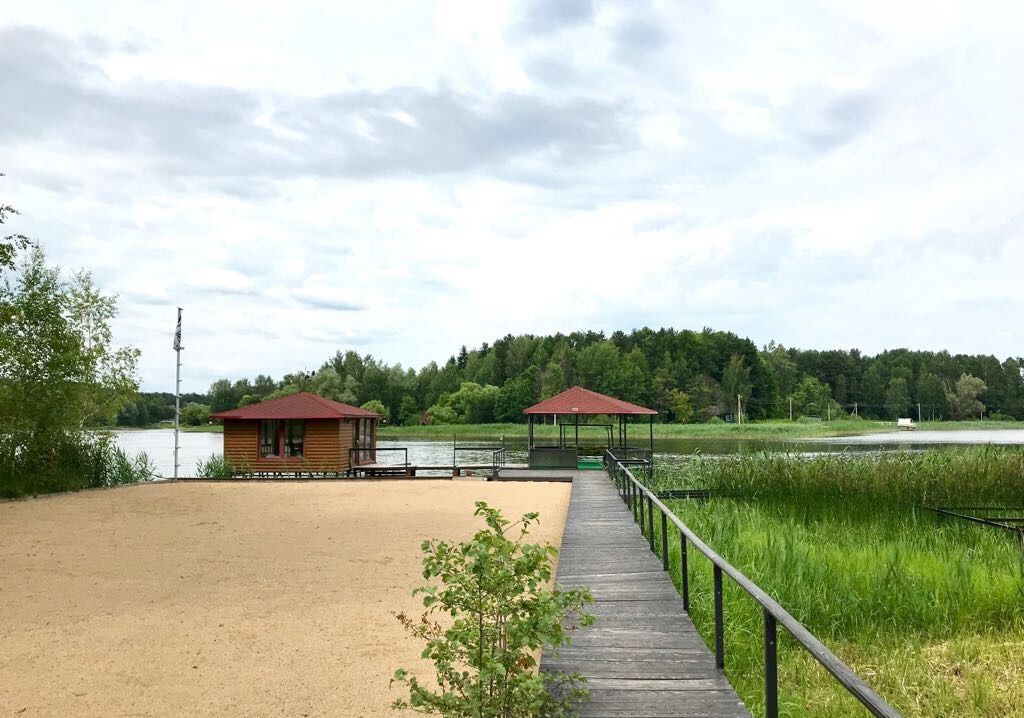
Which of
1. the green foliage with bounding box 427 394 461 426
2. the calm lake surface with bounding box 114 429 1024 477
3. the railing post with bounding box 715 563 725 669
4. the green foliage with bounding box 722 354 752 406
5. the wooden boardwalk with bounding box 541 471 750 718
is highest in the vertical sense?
the green foliage with bounding box 722 354 752 406

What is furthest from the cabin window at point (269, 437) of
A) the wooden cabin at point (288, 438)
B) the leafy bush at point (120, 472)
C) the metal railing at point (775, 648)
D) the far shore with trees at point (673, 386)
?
the far shore with trees at point (673, 386)

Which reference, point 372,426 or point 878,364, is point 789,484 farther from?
point 878,364

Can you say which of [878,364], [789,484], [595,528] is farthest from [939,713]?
[878,364]

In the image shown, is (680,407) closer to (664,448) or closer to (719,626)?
(664,448)

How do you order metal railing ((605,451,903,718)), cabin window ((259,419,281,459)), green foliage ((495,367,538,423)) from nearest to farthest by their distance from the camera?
metal railing ((605,451,903,718)), cabin window ((259,419,281,459)), green foliage ((495,367,538,423))

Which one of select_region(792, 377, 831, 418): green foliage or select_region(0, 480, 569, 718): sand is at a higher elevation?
select_region(792, 377, 831, 418): green foliage

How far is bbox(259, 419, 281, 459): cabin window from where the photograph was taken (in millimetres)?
24359

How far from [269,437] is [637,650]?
21552 millimetres

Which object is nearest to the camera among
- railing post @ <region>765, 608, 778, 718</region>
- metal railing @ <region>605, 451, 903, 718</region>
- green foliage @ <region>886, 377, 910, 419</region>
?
metal railing @ <region>605, 451, 903, 718</region>

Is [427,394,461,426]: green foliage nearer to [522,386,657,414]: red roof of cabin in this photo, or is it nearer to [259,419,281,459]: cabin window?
[259,419,281,459]: cabin window

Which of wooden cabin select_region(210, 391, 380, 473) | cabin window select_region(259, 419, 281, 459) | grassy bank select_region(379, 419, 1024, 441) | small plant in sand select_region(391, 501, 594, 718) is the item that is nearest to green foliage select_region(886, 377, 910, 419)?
grassy bank select_region(379, 419, 1024, 441)

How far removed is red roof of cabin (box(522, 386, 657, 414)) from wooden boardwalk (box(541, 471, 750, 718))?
12.7m

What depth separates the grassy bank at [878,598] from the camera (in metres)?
5.58

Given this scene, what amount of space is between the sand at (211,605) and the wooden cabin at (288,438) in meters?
9.14
